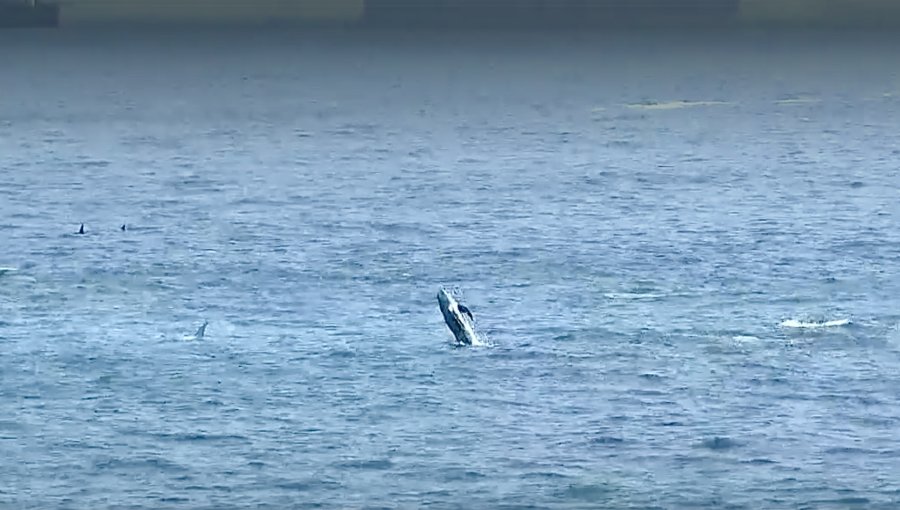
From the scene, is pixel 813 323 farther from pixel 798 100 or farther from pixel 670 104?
pixel 798 100

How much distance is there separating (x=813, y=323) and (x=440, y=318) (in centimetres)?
557

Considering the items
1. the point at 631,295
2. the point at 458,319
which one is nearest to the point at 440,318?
the point at 458,319

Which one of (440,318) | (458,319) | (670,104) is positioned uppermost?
(458,319)

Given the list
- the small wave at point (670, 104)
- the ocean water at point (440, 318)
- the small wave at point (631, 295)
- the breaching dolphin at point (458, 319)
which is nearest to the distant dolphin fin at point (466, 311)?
the breaching dolphin at point (458, 319)

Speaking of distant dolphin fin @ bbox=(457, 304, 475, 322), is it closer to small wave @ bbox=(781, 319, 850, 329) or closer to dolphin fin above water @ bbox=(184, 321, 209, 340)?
dolphin fin above water @ bbox=(184, 321, 209, 340)

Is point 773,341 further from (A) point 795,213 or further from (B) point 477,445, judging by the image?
(A) point 795,213

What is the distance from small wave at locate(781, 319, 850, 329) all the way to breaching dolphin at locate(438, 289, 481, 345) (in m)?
4.65

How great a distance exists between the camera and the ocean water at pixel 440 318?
21.5 meters

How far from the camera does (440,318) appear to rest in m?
30.0

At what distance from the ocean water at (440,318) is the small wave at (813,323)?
0.26 feet

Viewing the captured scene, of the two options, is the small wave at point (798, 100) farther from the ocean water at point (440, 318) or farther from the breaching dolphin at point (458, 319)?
the breaching dolphin at point (458, 319)

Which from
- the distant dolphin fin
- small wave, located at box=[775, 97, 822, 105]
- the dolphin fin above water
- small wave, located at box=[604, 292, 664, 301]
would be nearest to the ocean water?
small wave, located at box=[604, 292, 664, 301]

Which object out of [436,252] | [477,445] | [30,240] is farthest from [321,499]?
[30,240]

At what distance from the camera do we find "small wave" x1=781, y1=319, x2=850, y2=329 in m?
29.1
